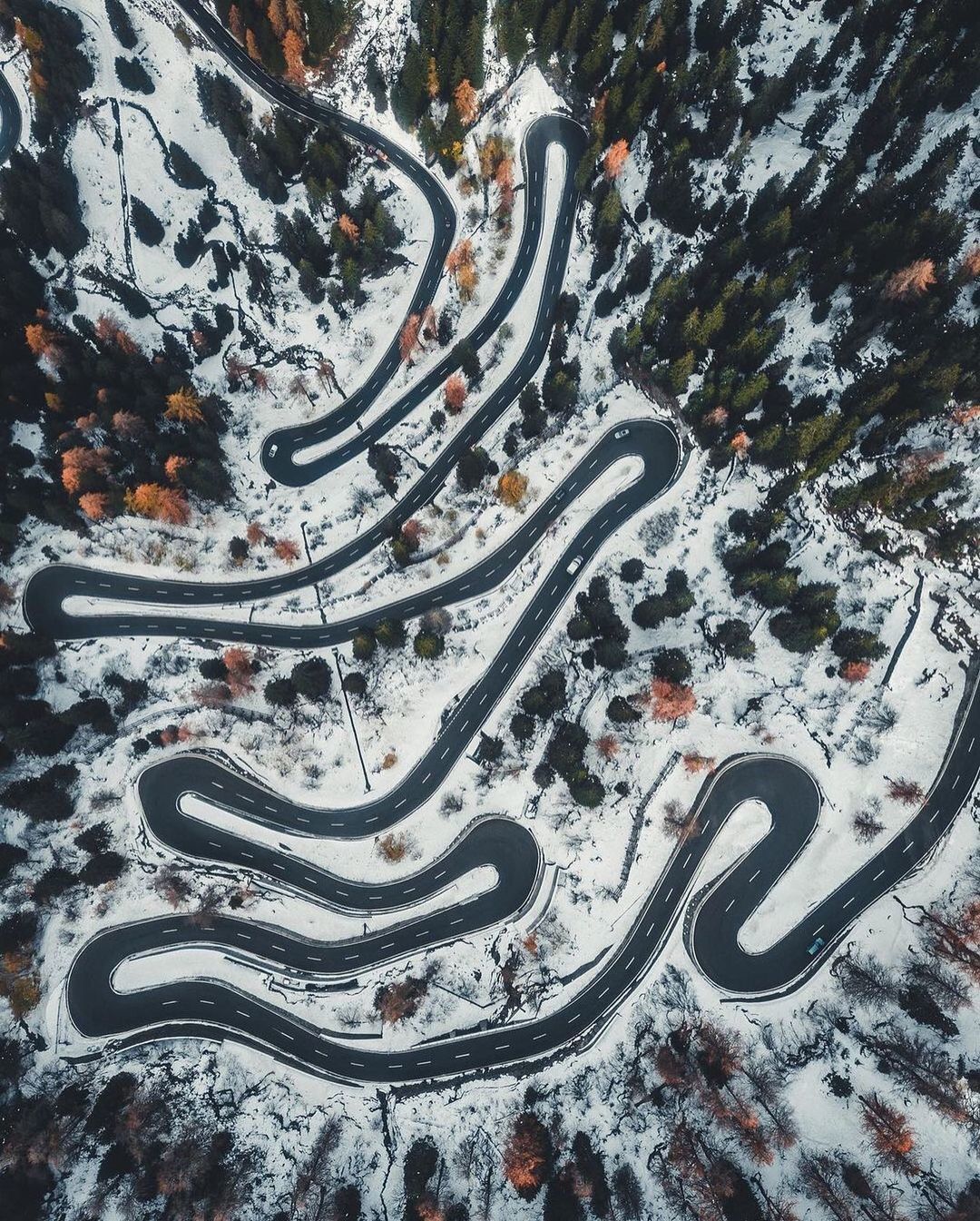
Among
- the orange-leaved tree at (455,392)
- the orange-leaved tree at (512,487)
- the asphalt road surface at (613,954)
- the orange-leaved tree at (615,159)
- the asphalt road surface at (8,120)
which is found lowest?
the asphalt road surface at (613,954)

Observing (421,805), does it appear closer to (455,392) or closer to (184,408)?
(455,392)

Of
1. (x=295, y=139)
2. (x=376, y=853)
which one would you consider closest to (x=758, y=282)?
(x=295, y=139)

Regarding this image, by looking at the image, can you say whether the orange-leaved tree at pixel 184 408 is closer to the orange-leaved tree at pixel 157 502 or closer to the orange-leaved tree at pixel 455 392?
the orange-leaved tree at pixel 157 502

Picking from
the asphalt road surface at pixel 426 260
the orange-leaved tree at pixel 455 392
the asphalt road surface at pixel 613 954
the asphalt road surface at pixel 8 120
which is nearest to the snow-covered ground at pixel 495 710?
the asphalt road surface at pixel 613 954

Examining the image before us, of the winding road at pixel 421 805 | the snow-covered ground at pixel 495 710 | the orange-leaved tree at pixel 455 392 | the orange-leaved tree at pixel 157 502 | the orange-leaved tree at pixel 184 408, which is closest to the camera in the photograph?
the snow-covered ground at pixel 495 710

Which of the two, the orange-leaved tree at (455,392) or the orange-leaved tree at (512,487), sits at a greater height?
the orange-leaved tree at (455,392)

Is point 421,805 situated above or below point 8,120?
below

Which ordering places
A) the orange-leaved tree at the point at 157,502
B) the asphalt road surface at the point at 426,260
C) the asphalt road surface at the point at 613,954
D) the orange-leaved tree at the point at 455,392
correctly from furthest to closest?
the asphalt road surface at the point at 426,260 → the orange-leaved tree at the point at 455,392 → the orange-leaved tree at the point at 157,502 → the asphalt road surface at the point at 613,954

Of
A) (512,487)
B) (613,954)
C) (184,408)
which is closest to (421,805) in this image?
(613,954)

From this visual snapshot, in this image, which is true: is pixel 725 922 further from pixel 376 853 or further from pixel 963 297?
pixel 963 297
